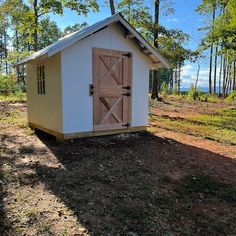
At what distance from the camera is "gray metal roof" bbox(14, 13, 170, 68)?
6.63m

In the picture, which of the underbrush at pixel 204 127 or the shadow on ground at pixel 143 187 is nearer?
the shadow on ground at pixel 143 187

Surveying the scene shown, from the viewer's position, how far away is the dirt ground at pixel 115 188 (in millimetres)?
3398

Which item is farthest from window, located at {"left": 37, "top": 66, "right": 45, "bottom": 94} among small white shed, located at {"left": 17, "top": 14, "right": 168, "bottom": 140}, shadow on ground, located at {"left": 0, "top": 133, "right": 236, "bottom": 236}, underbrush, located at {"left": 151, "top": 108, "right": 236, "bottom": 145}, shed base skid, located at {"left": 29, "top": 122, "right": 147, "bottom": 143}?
underbrush, located at {"left": 151, "top": 108, "right": 236, "bottom": 145}

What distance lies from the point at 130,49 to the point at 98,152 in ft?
11.3

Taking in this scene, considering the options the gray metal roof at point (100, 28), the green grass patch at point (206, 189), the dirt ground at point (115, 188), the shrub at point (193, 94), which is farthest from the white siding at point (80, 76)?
the shrub at point (193, 94)

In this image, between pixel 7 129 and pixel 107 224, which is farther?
pixel 7 129

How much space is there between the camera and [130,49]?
8234 millimetres

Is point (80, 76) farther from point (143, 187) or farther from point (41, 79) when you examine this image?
point (143, 187)

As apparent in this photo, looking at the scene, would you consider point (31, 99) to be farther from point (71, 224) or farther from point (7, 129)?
point (71, 224)

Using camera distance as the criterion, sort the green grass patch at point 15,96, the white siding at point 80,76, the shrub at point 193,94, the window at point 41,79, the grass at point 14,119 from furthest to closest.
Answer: the shrub at point 193,94
the green grass patch at point 15,96
the grass at point 14,119
the window at point 41,79
the white siding at point 80,76

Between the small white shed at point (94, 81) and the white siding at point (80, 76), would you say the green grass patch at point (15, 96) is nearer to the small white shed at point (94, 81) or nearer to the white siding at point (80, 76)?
the small white shed at point (94, 81)

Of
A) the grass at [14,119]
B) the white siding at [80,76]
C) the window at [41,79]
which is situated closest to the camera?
the white siding at [80,76]

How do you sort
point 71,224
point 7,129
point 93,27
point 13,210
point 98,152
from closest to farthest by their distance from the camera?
point 71,224 → point 13,210 → point 98,152 → point 93,27 → point 7,129

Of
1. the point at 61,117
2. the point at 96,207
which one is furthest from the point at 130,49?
the point at 96,207
